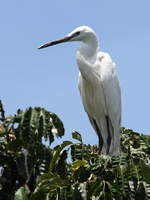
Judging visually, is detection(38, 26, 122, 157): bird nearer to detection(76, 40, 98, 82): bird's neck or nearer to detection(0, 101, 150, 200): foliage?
A: detection(76, 40, 98, 82): bird's neck

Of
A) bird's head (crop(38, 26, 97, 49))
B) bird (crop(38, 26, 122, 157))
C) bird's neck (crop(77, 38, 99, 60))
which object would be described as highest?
bird's head (crop(38, 26, 97, 49))

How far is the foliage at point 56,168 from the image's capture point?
13.4 feet

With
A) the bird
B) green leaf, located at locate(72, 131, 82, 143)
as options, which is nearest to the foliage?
green leaf, located at locate(72, 131, 82, 143)

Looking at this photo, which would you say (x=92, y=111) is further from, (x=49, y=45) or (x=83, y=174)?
(x=83, y=174)

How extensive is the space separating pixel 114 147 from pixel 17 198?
9.12 feet

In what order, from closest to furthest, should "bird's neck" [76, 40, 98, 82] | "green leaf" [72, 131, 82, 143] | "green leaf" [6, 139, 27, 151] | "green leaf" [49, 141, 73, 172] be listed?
"green leaf" [49, 141, 73, 172], "green leaf" [6, 139, 27, 151], "green leaf" [72, 131, 82, 143], "bird's neck" [76, 40, 98, 82]

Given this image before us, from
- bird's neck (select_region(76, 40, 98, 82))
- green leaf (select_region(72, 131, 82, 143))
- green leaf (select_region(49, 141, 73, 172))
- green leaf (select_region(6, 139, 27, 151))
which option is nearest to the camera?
green leaf (select_region(49, 141, 73, 172))

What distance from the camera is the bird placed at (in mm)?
6582

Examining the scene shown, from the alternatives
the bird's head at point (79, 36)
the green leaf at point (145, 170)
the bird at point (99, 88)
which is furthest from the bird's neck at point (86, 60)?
the green leaf at point (145, 170)

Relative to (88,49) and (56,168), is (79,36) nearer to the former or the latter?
(88,49)

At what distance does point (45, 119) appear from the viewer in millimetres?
4758

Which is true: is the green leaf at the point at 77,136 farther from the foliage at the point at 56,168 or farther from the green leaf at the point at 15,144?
the green leaf at the point at 15,144

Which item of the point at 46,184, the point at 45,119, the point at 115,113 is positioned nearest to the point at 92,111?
the point at 115,113

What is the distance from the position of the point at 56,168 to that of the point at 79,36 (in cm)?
261
